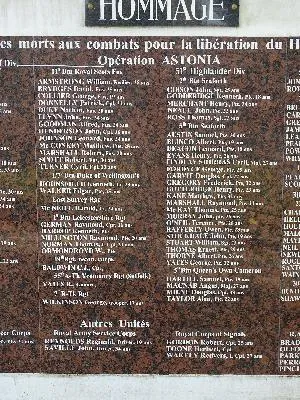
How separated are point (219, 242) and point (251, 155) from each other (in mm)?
665

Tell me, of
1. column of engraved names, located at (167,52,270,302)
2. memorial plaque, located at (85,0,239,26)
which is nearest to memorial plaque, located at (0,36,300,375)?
column of engraved names, located at (167,52,270,302)

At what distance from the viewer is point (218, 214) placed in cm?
458

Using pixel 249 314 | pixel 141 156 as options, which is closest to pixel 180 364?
pixel 249 314

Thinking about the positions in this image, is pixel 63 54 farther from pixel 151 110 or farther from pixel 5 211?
pixel 5 211

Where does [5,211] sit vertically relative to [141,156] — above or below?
below

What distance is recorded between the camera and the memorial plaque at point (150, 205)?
4492 mm

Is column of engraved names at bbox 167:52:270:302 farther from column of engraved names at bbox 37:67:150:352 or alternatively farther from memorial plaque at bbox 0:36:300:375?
column of engraved names at bbox 37:67:150:352

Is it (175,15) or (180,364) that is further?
(180,364)

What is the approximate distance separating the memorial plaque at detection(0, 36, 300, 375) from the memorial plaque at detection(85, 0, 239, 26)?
0.12 metres

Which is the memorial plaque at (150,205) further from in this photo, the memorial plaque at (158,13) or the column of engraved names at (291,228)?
the memorial plaque at (158,13)

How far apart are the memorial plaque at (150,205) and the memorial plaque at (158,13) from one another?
4.8 inches

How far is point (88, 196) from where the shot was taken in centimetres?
460

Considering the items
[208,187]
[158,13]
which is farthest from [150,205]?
[158,13]

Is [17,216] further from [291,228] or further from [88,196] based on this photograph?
[291,228]
